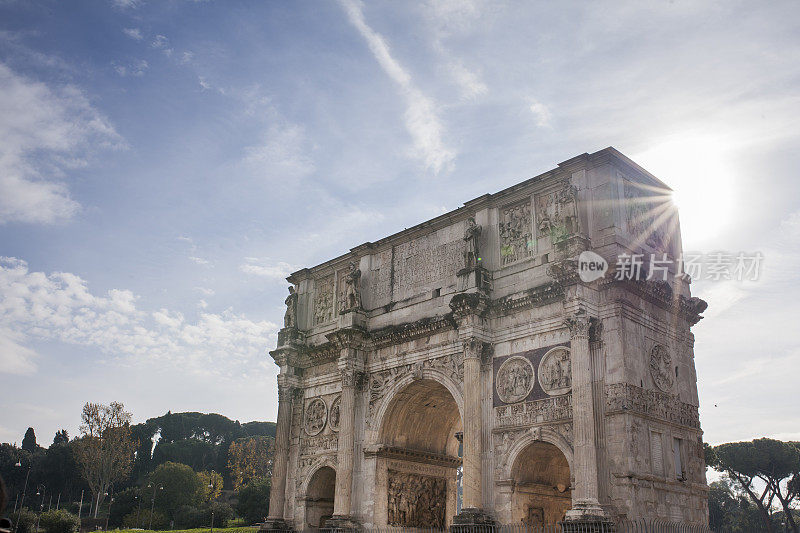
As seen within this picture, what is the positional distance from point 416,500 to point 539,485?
5.44 metres

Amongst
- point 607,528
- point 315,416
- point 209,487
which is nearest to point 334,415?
point 315,416

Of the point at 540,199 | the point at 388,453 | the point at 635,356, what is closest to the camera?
the point at 635,356

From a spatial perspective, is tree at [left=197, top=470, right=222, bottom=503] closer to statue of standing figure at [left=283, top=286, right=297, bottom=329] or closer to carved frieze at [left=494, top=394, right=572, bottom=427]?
statue of standing figure at [left=283, top=286, right=297, bottom=329]

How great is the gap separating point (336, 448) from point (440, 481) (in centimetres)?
390

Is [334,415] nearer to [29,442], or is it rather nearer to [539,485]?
[539,485]

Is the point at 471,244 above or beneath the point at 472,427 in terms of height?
above

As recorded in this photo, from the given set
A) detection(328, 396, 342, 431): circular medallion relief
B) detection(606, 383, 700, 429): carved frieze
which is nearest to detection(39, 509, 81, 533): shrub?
detection(328, 396, 342, 431): circular medallion relief

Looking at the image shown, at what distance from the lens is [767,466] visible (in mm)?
42719

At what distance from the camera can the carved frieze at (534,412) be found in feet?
59.1

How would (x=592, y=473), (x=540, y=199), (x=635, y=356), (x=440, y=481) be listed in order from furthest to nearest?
(x=440, y=481) < (x=540, y=199) < (x=635, y=356) < (x=592, y=473)

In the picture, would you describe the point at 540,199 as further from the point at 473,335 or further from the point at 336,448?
the point at 336,448

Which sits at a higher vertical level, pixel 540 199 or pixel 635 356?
pixel 540 199

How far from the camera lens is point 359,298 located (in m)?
24.6

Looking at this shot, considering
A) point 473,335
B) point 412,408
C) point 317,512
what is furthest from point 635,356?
point 317,512
